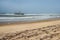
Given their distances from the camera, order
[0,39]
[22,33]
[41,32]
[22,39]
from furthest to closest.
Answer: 1. [41,32]
2. [22,33]
3. [22,39]
4. [0,39]

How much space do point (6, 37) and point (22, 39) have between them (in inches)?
14.0

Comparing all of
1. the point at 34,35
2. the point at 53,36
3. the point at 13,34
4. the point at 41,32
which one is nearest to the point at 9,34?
the point at 13,34

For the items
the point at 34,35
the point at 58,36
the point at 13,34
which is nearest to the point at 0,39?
the point at 13,34

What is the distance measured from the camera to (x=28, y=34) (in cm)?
A: 296

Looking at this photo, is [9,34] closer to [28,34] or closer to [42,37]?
[28,34]

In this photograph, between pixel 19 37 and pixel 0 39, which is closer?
pixel 0 39

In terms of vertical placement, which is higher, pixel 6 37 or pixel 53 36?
pixel 6 37

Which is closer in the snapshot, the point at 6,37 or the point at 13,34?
the point at 6,37

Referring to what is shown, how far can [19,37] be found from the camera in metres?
2.76

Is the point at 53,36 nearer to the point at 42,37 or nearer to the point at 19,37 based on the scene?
the point at 42,37

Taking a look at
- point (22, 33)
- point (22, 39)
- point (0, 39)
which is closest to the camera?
point (0, 39)

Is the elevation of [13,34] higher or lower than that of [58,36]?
higher

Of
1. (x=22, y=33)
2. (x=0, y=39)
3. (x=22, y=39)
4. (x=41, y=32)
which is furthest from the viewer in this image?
(x=41, y=32)

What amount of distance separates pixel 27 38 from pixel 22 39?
0.14m
